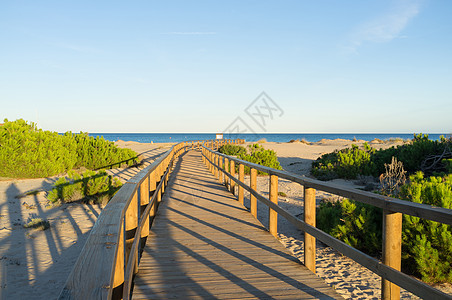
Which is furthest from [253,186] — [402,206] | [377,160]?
[377,160]

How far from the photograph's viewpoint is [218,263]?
3.64 metres

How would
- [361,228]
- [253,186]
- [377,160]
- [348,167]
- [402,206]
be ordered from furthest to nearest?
[377,160]
[348,167]
[253,186]
[361,228]
[402,206]

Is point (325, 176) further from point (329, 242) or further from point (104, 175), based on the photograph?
point (329, 242)

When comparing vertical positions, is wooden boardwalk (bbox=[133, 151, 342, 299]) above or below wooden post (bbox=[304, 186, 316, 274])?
below

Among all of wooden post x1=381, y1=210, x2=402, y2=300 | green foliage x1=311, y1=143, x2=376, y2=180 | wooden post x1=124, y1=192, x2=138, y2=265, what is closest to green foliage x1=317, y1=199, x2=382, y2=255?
wooden post x1=381, y1=210, x2=402, y2=300

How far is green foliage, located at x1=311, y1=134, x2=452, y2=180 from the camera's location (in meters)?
12.4

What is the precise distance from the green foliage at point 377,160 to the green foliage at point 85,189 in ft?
29.8

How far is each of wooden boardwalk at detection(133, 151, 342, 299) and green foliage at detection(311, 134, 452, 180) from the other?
9103mm

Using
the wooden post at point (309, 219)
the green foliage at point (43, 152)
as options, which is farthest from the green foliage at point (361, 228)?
the green foliage at point (43, 152)

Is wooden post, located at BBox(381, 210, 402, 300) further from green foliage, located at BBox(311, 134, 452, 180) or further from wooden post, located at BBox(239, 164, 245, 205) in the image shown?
green foliage, located at BBox(311, 134, 452, 180)

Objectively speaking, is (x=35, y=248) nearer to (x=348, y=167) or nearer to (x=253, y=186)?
(x=253, y=186)

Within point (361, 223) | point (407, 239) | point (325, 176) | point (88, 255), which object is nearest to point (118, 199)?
point (88, 255)

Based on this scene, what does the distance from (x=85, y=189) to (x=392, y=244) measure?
31.5 feet

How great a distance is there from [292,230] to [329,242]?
4.68 metres
